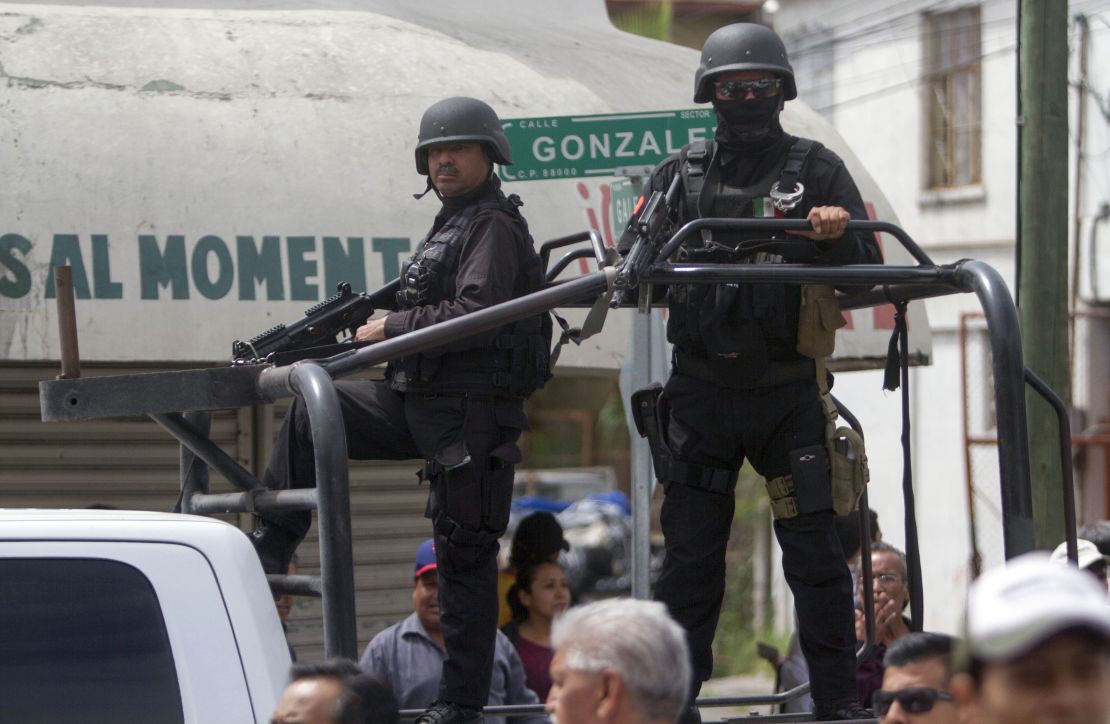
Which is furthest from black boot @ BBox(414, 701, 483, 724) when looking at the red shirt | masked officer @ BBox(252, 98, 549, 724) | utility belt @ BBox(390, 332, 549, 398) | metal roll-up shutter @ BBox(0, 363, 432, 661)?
metal roll-up shutter @ BBox(0, 363, 432, 661)

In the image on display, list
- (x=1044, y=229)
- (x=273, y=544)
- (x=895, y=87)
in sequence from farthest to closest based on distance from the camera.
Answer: (x=895, y=87), (x=1044, y=229), (x=273, y=544)

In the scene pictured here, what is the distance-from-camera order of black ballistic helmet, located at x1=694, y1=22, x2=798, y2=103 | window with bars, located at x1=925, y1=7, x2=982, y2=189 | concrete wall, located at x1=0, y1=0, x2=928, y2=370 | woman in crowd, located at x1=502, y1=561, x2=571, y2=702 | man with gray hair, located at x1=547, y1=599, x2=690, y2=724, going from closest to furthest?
man with gray hair, located at x1=547, y1=599, x2=690, y2=724
black ballistic helmet, located at x1=694, y1=22, x2=798, y2=103
woman in crowd, located at x1=502, y1=561, x2=571, y2=702
concrete wall, located at x1=0, y1=0, x2=928, y2=370
window with bars, located at x1=925, y1=7, x2=982, y2=189

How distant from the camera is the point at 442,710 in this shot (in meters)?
4.15

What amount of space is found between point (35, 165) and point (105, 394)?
3.43 metres

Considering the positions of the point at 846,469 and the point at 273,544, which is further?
the point at 846,469

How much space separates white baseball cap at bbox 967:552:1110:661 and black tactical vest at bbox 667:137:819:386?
2409 millimetres

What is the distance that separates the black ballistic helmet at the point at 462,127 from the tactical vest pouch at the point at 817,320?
91 cm

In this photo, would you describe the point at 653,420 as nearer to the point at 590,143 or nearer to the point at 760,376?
the point at 760,376

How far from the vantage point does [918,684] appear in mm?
3117

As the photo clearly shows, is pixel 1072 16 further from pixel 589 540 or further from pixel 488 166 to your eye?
pixel 488 166

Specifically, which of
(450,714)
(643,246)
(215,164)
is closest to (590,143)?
(215,164)

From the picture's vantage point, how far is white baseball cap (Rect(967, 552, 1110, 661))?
1.77 m

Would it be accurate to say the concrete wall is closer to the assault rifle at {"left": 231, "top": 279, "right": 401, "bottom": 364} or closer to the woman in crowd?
the woman in crowd

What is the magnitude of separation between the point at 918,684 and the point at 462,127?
6.63ft
